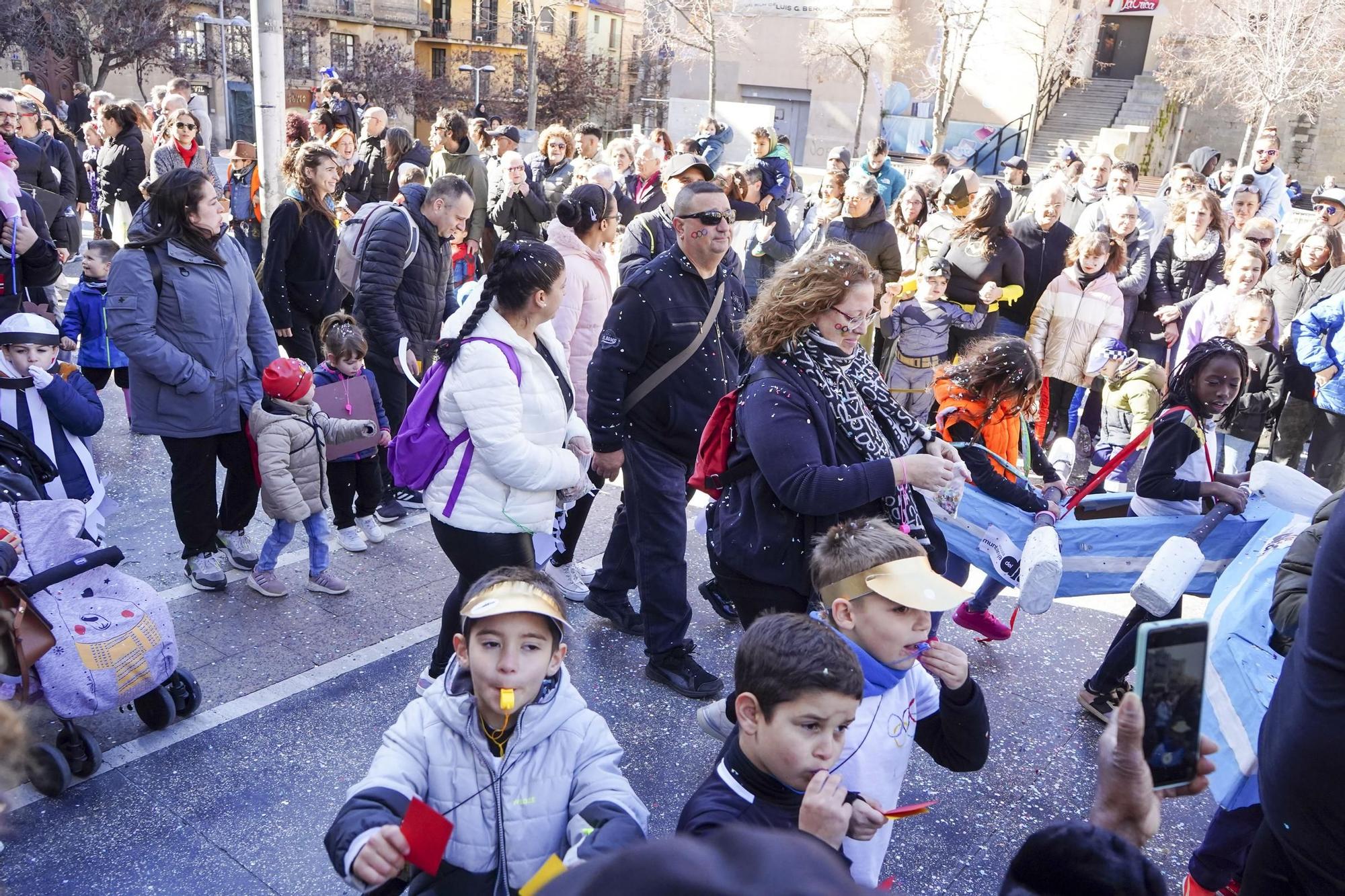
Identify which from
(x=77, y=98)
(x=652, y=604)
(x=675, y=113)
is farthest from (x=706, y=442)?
(x=675, y=113)

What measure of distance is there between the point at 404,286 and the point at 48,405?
6.56ft

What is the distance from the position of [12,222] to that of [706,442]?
14.5 feet

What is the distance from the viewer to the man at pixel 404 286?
536cm

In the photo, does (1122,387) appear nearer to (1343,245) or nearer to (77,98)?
(1343,245)

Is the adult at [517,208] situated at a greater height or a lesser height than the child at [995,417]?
greater

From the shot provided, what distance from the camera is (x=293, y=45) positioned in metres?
41.7

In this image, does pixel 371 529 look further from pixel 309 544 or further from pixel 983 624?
pixel 983 624

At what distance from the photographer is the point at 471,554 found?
3.52 meters

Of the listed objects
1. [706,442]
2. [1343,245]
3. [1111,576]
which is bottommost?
[1111,576]

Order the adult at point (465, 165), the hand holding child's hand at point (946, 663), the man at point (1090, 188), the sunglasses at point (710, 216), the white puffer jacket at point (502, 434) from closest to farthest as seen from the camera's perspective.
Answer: the hand holding child's hand at point (946, 663) < the white puffer jacket at point (502, 434) < the sunglasses at point (710, 216) < the adult at point (465, 165) < the man at point (1090, 188)

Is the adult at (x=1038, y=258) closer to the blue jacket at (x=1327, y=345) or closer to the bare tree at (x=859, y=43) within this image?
the blue jacket at (x=1327, y=345)

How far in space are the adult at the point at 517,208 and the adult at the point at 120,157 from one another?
3.48m

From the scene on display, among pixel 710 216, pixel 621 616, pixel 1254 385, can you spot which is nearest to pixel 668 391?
pixel 710 216

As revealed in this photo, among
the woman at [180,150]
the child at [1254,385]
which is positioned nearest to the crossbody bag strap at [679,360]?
the child at [1254,385]
